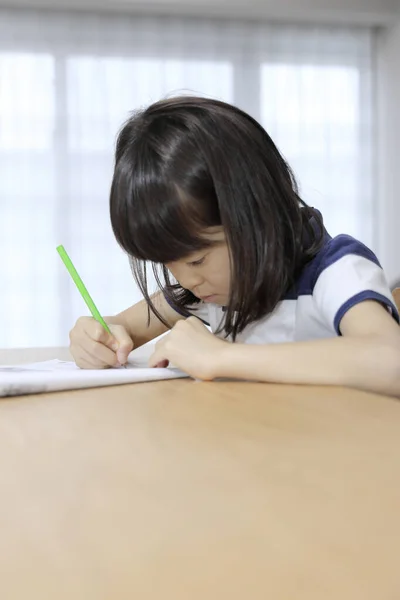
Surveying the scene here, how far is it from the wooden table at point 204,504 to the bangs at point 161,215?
16.4 inches

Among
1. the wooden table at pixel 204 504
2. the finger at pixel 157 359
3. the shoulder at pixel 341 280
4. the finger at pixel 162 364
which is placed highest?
the shoulder at pixel 341 280

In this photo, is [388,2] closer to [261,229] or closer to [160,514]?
[261,229]

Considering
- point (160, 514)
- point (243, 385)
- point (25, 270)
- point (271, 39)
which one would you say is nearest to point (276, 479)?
point (160, 514)

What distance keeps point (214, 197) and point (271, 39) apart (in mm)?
3736

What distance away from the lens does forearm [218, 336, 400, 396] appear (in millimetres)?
692

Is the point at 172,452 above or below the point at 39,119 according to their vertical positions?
below

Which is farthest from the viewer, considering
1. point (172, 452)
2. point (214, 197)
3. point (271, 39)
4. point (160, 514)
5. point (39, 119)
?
point (271, 39)

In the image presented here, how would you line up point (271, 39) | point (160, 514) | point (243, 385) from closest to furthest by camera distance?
1. point (160, 514)
2. point (243, 385)
3. point (271, 39)

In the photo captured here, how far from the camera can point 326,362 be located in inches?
27.9

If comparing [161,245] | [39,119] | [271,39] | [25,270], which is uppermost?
[271,39]

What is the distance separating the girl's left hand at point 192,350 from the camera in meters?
0.73

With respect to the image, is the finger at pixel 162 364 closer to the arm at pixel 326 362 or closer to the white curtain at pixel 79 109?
the arm at pixel 326 362

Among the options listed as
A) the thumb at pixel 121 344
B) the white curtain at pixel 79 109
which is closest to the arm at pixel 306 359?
the thumb at pixel 121 344

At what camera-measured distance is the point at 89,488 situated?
0.33 meters
